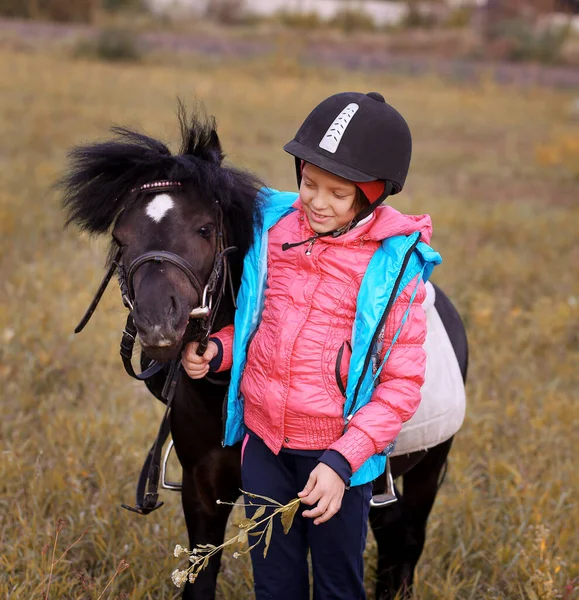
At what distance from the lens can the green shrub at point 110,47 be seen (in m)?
20.6

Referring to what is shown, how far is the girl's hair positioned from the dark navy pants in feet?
2.17

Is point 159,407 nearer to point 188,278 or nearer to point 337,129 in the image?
point 188,278

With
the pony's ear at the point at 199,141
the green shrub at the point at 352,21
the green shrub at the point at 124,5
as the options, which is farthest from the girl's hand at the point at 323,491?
the green shrub at the point at 352,21

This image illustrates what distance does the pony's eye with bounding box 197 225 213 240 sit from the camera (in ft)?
6.31

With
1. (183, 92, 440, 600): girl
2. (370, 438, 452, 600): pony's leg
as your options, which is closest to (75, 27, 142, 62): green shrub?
(370, 438, 452, 600): pony's leg

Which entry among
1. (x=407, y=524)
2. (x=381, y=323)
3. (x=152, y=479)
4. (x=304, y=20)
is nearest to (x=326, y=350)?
(x=381, y=323)

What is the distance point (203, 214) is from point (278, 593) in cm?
105

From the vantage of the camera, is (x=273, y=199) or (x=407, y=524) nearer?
(x=273, y=199)

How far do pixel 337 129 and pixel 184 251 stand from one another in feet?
1.57

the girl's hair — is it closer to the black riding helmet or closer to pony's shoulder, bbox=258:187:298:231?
the black riding helmet

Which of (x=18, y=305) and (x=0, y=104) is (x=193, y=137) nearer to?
(x=18, y=305)

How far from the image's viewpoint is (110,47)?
20.6m

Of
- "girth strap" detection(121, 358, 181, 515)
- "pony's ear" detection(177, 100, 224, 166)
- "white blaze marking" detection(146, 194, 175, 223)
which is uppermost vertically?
"pony's ear" detection(177, 100, 224, 166)

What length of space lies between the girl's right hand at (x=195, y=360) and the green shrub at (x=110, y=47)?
20.1 meters
